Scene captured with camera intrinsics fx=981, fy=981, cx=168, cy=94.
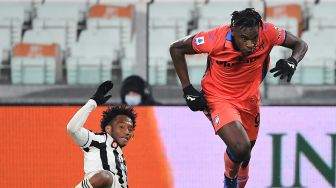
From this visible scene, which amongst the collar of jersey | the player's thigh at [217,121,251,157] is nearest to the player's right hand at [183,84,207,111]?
the player's thigh at [217,121,251,157]

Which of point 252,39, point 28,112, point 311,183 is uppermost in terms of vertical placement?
point 252,39

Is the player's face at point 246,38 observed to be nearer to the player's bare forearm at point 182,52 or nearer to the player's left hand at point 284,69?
the player's left hand at point 284,69

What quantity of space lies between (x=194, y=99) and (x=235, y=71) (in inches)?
14.0

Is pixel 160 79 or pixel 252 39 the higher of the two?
pixel 252 39

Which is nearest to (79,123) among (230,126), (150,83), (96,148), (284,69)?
Result: (96,148)

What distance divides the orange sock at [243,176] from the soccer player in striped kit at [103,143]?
92 centimetres

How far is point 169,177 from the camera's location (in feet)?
25.3

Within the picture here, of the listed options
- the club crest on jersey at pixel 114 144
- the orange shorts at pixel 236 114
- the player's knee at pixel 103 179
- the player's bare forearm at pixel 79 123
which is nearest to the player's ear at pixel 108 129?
the club crest on jersey at pixel 114 144

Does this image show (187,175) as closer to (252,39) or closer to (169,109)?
(169,109)

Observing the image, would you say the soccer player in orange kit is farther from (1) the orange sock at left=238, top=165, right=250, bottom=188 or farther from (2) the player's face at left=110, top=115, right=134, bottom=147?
(2) the player's face at left=110, top=115, right=134, bottom=147

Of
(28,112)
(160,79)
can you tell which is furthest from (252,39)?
(160,79)

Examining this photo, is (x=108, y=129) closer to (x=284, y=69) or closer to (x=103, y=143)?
(x=103, y=143)

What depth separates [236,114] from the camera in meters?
6.62

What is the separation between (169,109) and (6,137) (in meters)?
1.30
